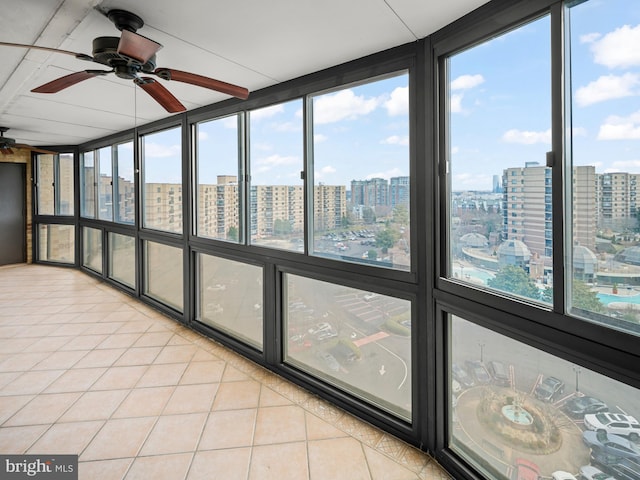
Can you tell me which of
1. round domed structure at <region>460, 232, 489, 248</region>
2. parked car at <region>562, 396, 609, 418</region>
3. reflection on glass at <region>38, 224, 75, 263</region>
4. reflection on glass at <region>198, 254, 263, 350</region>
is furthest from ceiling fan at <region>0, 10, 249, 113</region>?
reflection on glass at <region>38, 224, 75, 263</region>

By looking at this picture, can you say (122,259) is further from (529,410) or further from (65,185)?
(529,410)

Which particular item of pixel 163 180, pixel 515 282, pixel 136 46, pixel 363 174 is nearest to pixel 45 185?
pixel 163 180

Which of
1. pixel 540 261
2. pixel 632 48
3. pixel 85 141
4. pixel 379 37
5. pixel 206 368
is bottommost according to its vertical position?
A: pixel 206 368

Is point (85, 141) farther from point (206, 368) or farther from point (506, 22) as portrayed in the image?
point (506, 22)

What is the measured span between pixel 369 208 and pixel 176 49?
1632mm

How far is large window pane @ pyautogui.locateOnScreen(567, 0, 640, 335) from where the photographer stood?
1267 millimetres

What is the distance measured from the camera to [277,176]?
3070 mm

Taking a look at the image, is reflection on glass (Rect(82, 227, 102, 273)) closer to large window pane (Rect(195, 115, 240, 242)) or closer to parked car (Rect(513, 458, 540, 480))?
large window pane (Rect(195, 115, 240, 242))

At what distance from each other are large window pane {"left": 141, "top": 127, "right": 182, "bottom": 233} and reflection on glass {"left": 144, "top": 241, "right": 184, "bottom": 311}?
29cm

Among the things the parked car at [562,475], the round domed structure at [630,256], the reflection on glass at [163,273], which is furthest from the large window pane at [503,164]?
the reflection on glass at [163,273]

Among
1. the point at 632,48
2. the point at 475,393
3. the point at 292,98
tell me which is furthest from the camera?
the point at 292,98

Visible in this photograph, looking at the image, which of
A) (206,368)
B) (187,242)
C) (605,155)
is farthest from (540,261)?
(187,242)

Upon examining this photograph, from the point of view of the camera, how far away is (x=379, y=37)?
2057 millimetres

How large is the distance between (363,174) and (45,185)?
24.3 feet
